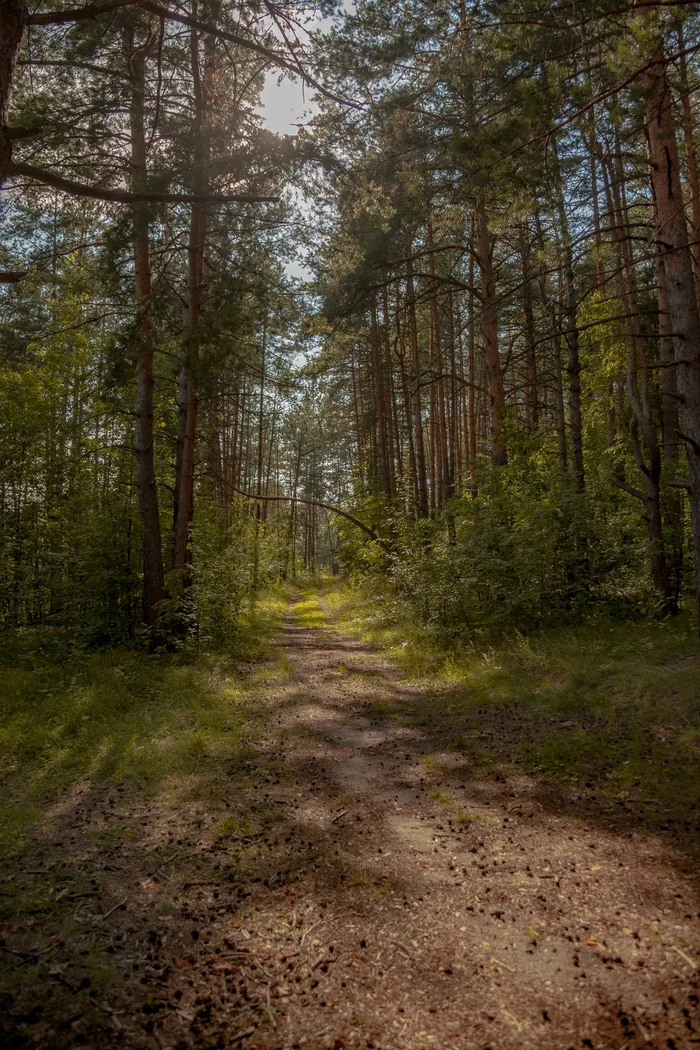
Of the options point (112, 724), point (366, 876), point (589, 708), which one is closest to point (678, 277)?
point (589, 708)

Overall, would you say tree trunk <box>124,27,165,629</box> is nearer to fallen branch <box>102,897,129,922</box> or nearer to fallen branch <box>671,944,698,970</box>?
fallen branch <box>102,897,129,922</box>

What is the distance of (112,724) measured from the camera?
6500 mm

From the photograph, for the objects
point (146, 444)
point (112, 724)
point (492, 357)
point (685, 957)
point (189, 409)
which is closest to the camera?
point (685, 957)

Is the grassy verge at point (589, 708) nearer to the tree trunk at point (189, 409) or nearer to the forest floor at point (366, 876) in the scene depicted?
the forest floor at point (366, 876)

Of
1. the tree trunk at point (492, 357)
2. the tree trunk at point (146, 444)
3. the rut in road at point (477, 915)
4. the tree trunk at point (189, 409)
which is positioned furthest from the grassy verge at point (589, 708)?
the tree trunk at point (189, 409)

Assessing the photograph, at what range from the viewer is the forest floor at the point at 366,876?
7.98 ft

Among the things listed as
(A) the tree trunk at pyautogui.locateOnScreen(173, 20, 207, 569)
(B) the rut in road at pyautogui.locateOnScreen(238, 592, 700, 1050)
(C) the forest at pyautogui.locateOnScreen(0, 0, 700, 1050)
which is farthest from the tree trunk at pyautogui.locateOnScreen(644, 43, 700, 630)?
(A) the tree trunk at pyautogui.locateOnScreen(173, 20, 207, 569)

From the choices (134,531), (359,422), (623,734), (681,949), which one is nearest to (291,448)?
(359,422)

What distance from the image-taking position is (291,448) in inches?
1496

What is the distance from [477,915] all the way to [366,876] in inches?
27.9

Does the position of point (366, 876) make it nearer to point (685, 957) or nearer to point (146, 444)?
point (685, 957)

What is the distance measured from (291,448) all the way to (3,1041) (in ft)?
120

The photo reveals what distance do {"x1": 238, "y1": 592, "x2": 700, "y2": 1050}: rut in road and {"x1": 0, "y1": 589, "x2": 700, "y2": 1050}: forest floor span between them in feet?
0.04

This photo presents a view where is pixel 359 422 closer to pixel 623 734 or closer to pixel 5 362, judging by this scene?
pixel 5 362
